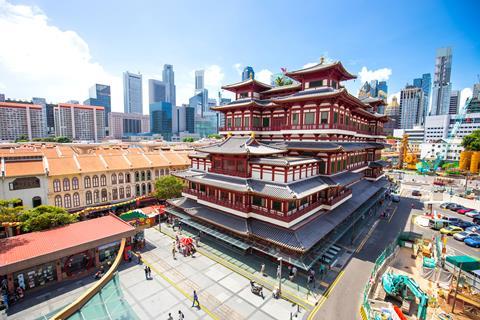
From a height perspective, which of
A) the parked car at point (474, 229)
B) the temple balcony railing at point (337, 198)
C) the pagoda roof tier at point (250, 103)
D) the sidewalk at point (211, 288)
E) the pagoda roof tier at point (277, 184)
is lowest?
the sidewalk at point (211, 288)

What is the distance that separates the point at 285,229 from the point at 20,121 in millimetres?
192868

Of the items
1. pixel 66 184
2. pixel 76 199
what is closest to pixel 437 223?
pixel 76 199

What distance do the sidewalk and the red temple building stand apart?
11.7 feet

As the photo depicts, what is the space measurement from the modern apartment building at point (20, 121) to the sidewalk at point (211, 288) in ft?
572

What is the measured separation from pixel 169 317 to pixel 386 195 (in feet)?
177

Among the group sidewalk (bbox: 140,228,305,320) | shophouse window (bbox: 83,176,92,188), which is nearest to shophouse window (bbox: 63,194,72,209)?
shophouse window (bbox: 83,176,92,188)

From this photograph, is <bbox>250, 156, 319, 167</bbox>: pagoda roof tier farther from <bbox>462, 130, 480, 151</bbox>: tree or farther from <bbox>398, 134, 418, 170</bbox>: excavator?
<bbox>398, 134, 418, 170</bbox>: excavator

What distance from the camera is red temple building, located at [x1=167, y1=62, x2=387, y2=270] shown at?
78.9 feet

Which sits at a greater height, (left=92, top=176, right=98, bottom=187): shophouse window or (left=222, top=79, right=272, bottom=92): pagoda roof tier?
(left=222, top=79, right=272, bottom=92): pagoda roof tier

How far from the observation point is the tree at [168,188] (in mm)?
40812

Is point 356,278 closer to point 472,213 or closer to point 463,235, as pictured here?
point 463,235

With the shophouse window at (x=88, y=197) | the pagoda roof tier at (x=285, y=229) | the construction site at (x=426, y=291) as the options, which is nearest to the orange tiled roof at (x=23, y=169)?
the shophouse window at (x=88, y=197)

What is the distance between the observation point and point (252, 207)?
87.3ft

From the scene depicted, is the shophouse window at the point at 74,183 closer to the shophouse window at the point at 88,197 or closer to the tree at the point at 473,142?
the shophouse window at the point at 88,197
